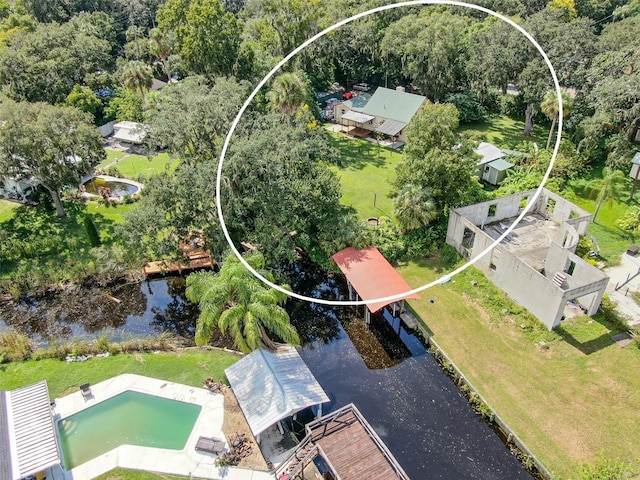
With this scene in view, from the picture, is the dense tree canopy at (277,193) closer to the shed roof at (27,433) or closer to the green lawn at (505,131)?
the shed roof at (27,433)

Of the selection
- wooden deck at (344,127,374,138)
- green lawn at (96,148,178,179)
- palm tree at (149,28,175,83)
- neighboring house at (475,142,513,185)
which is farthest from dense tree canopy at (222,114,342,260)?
palm tree at (149,28,175,83)

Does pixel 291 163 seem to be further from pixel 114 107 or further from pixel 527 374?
pixel 114 107

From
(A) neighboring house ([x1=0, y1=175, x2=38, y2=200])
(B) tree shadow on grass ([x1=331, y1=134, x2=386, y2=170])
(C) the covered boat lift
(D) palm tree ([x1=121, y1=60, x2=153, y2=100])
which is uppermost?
(D) palm tree ([x1=121, y1=60, x2=153, y2=100])

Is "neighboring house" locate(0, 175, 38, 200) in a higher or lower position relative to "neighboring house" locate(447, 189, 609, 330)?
lower

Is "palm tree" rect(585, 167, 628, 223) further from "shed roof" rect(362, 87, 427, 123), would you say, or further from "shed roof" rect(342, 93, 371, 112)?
"shed roof" rect(342, 93, 371, 112)

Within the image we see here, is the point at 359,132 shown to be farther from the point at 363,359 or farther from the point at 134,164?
the point at 363,359

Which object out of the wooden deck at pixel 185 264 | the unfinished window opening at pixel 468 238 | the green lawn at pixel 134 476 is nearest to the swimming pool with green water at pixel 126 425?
the green lawn at pixel 134 476
